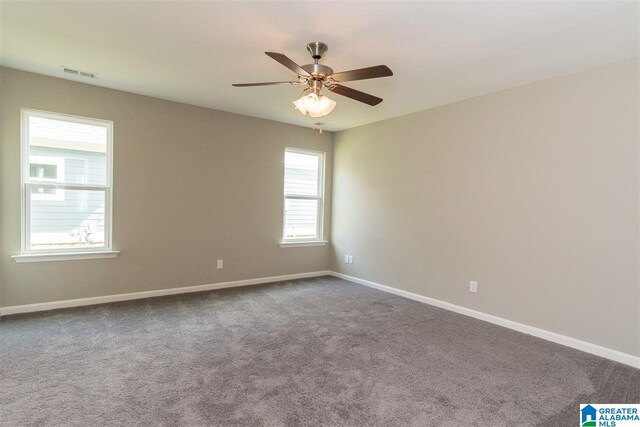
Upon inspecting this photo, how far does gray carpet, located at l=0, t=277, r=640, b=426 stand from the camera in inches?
79.7

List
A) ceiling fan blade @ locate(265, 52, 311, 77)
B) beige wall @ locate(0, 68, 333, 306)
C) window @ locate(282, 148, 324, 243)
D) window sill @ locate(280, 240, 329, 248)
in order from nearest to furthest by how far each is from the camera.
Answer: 1. ceiling fan blade @ locate(265, 52, 311, 77)
2. beige wall @ locate(0, 68, 333, 306)
3. window sill @ locate(280, 240, 329, 248)
4. window @ locate(282, 148, 324, 243)

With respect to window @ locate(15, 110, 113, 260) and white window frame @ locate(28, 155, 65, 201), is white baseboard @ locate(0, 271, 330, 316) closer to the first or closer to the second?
window @ locate(15, 110, 113, 260)

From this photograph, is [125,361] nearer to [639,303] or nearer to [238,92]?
[238,92]

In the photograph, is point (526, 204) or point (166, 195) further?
point (166, 195)

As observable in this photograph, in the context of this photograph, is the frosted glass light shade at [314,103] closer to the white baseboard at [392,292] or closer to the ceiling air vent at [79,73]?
the ceiling air vent at [79,73]

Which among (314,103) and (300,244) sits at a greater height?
(314,103)

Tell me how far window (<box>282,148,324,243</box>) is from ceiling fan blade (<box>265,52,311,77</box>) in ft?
9.77

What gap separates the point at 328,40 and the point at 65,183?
3294mm

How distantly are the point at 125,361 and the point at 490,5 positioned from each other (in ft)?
11.7

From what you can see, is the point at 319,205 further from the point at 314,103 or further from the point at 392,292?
the point at 314,103

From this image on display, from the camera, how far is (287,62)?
2.29 meters

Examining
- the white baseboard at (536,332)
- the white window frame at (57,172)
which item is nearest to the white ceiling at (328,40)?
the white window frame at (57,172)


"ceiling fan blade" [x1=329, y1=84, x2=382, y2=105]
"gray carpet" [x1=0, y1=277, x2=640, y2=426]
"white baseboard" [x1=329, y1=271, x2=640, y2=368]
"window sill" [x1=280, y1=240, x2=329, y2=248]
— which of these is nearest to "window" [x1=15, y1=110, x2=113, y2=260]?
"gray carpet" [x1=0, y1=277, x2=640, y2=426]

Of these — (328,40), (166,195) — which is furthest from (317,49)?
(166,195)
